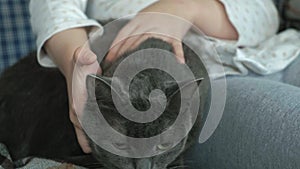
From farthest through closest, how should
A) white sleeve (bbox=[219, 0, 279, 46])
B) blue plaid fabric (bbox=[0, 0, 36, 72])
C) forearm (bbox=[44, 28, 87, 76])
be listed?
1. blue plaid fabric (bbox=[0, 0, 36, 72])
2. white sleeve (bbox=[219, 0, 279, 46])
3. forearm (bbox=[44, 28, 87, 76])

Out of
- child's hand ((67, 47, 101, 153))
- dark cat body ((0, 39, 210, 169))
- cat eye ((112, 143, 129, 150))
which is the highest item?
child's hand ((67, 47, 101, 153))

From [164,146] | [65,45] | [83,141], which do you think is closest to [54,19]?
[65,45]

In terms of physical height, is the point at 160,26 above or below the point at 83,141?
above

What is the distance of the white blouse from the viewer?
1.04m

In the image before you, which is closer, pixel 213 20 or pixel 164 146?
pixel 164 146

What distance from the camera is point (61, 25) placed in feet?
3.37

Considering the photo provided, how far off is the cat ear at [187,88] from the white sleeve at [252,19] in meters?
0.39

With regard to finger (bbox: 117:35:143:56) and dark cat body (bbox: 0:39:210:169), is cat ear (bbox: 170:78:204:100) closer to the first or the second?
dark cat body (bbox: 0:39:210:169)

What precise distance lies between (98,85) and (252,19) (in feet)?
1.76

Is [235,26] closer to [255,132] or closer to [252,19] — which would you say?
[252,19]

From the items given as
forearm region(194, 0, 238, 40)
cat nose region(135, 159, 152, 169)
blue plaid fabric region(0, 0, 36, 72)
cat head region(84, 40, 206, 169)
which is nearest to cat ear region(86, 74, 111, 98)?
cat head region(84, 40, 206, 169)

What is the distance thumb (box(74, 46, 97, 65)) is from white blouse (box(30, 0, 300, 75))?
0.17m

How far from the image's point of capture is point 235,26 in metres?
1.09

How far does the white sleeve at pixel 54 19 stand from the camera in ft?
3.37
